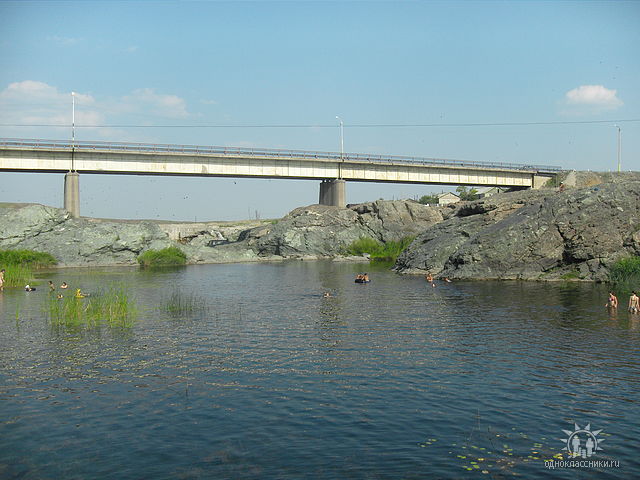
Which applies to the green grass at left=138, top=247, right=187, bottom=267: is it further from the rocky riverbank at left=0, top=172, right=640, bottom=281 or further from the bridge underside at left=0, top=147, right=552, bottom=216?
the bridge underside at left=0, top=147, right=552, bottom=216

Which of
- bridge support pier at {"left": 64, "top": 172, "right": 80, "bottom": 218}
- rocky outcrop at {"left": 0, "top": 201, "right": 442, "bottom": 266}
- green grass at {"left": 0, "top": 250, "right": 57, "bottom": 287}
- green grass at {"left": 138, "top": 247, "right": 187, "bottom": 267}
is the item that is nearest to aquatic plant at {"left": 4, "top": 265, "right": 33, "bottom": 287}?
green grass at {"left": 0, "top": 250, "right": 57, "bottom": 287}

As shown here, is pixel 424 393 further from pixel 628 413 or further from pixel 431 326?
pixel 431 326

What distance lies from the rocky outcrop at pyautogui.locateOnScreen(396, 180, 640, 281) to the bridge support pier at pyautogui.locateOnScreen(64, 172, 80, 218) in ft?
175

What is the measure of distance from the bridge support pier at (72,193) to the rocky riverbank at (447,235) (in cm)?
186

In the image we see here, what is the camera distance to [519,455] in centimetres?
1287

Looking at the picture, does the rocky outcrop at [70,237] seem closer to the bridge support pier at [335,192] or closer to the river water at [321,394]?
the bridge support pier at [335,192]

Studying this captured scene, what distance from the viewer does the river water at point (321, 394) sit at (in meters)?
12.8

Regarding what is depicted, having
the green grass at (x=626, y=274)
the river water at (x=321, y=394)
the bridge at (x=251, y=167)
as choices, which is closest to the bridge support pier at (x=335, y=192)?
the bridge at (x=251, y=167)

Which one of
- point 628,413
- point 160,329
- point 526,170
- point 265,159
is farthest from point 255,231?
point 628,413

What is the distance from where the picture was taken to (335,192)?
104 metres

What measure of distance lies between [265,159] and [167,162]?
590 inches

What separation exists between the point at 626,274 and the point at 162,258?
55709mm

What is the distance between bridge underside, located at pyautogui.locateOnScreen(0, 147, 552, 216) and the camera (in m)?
82.6

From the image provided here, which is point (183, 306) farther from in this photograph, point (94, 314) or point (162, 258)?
point (162, 258)
